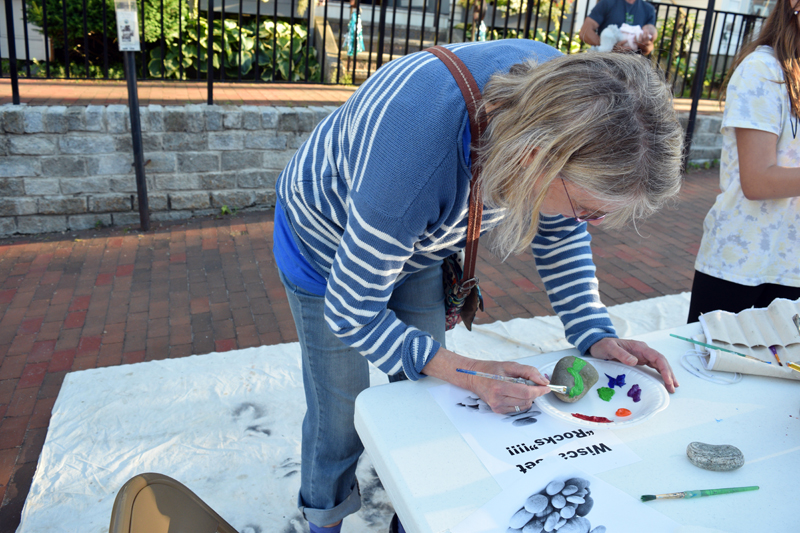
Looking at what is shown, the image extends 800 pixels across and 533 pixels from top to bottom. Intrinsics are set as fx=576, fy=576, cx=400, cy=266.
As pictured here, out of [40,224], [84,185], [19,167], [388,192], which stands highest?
[388,192]

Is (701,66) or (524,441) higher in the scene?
(701,66)

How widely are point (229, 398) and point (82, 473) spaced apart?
60 cm

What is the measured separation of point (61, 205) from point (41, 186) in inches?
6.8

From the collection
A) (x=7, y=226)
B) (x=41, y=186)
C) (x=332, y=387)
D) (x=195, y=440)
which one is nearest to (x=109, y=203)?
(x=41, y=186)

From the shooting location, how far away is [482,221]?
128 centimetres

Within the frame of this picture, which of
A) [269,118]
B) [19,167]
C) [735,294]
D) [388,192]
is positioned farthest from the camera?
[269,118]

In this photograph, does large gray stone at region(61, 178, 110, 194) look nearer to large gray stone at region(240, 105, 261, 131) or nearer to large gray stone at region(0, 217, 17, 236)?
large gray stone at region(0, 217, 17, 236)

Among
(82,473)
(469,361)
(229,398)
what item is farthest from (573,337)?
(82,473)

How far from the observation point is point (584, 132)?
974mm

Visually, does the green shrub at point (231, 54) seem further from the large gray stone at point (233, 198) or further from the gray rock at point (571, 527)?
the gray rock at point (571, 527)

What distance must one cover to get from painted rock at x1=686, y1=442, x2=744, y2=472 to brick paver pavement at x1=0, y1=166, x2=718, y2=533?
204cm

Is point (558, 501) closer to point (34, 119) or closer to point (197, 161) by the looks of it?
point (197, 161)

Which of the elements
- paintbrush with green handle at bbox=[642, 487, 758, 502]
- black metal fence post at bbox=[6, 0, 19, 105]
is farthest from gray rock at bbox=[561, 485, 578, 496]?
black metal fence post at bbox=[6, 0, 19, 105]

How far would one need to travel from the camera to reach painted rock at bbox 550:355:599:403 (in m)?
1.22
